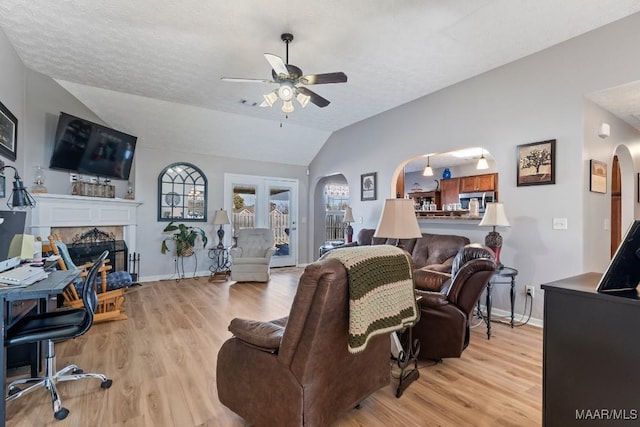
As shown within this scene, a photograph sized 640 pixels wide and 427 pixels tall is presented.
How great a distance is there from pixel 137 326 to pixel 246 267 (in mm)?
2257

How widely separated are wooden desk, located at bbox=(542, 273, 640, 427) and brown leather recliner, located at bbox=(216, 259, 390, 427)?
889mm

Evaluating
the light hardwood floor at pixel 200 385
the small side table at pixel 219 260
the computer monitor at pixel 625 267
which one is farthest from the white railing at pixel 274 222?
the computer monitor at pixel 625 267

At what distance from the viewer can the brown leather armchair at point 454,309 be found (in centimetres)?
240

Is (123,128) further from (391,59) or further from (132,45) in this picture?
(391,59)

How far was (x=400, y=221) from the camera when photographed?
234 cm

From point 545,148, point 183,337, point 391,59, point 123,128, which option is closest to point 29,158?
point 123,128

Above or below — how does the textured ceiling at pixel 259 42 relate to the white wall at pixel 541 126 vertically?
above

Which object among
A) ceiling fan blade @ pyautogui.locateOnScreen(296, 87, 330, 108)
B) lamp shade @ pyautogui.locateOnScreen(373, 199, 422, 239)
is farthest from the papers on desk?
ceiling fan blade @ pyautogui.locateOnScreen(296, 87, 330, 108)

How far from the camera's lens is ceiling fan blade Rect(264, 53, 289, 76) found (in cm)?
262

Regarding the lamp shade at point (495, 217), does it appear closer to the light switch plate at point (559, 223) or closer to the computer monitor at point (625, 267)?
the light switch plate at point (559, 223)

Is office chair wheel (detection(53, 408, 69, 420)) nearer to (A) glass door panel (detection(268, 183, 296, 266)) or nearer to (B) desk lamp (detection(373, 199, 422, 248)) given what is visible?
(B) desk lamp (detection(373, 199, 422, 248))

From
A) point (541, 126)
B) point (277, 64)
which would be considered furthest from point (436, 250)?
point (277, 64)

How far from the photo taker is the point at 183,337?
3.09m

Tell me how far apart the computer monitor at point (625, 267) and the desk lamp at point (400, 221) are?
1203 millimetres
